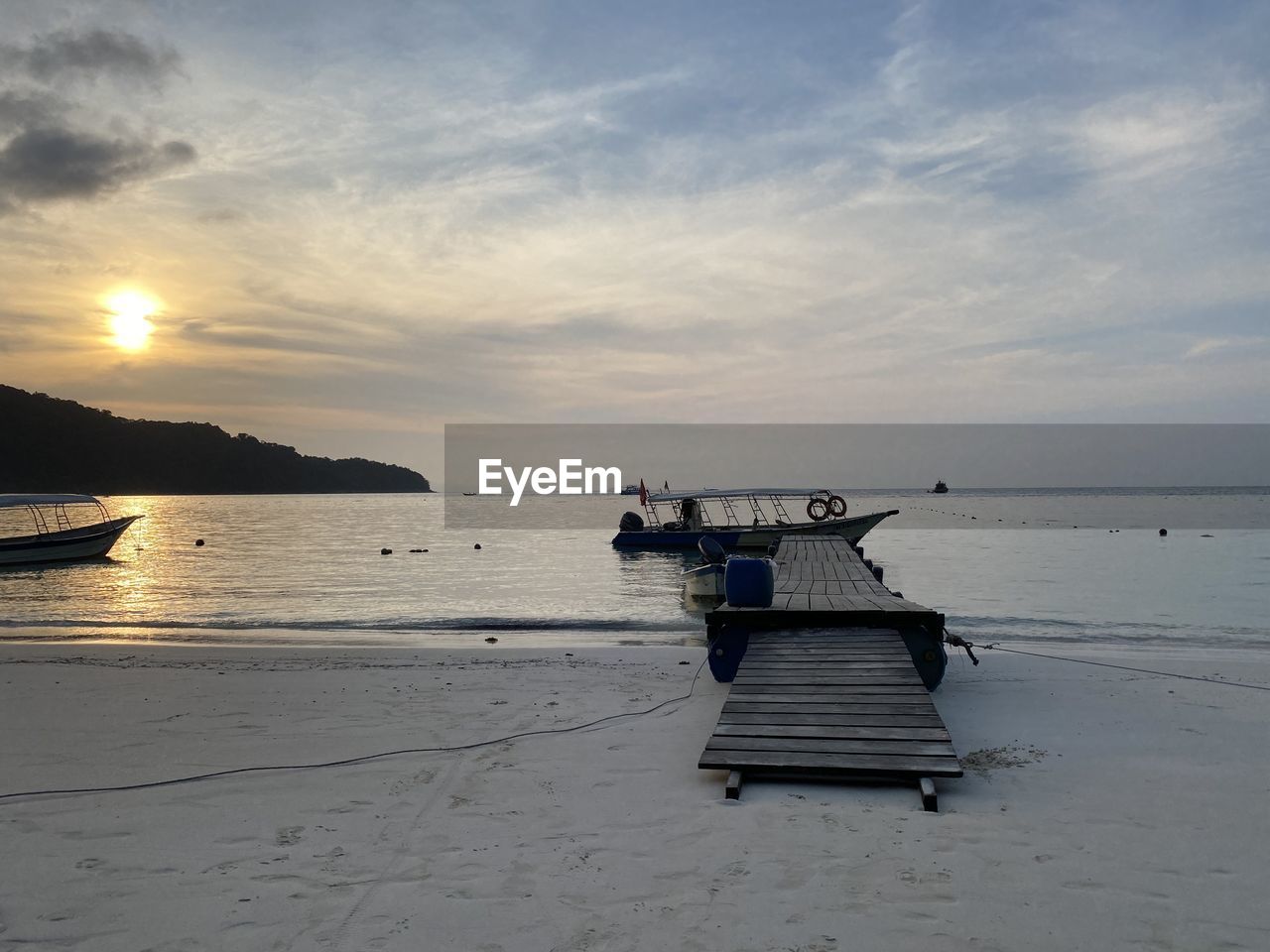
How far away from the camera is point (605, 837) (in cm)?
590

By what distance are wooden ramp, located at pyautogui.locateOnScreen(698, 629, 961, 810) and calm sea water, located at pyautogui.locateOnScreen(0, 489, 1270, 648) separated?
8735 mm

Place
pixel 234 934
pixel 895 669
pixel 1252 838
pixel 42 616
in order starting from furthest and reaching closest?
pixel 42 616 < pixel 895 669 < pixel 1252 838 < pixel 234 934

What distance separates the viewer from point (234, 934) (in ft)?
15.0

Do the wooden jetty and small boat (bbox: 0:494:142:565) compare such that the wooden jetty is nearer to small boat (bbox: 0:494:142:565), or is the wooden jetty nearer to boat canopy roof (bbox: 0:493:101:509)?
→ boat canopy roof (bbox: 0:493:101:509)

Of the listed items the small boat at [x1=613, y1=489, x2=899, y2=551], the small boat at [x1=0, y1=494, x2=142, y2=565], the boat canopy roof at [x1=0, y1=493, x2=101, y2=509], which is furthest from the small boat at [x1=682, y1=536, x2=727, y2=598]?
the small boat at [x1=0, y1=494, x2=142, y2=565]

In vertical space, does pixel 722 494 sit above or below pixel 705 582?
above

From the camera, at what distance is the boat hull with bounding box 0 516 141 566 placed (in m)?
38.3

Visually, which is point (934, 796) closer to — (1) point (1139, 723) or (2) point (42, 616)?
(1) point (1139, 723)

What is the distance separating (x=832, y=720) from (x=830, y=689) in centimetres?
76

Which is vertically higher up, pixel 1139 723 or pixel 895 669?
pixel 895 669

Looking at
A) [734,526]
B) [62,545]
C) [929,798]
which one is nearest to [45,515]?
[62,545]

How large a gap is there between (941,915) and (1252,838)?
2.76 m

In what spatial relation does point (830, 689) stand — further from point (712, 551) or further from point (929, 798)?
point (712, 551)

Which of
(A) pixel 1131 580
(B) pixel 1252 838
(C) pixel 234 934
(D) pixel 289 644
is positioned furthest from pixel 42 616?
(A) pixel 1131 580
